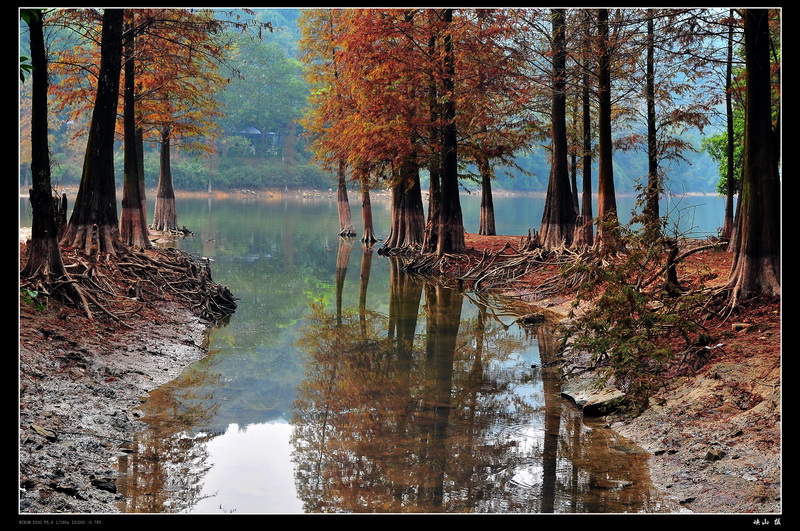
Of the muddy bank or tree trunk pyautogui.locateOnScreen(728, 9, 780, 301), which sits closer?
the muddy bank

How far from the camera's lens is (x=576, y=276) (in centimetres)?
1809

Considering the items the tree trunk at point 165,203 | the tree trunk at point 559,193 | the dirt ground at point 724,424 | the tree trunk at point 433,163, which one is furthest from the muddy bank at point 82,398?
the tree trunk at point 165,203

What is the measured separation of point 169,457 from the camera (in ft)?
25.8

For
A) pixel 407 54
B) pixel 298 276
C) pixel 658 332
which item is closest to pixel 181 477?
pixel 658 332

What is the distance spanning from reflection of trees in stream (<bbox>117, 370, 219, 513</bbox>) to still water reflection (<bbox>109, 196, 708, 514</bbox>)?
0.02 m

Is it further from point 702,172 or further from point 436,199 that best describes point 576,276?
point 702,172

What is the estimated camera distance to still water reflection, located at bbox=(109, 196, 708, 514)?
7012 mm

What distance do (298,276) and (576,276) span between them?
9851 mm

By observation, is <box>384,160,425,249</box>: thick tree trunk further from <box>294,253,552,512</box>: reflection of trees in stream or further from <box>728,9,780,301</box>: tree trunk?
<box>728,9,780,301</box>: tree trunk

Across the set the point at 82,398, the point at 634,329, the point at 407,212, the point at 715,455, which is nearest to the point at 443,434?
the point at 715,455

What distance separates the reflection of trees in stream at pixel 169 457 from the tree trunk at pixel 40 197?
10.1 ft

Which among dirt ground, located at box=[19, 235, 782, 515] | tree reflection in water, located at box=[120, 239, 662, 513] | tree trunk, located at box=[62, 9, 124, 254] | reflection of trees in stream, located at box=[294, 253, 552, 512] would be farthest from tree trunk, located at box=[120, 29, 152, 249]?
dirt ground, located at box=[19, 235, 782, 515]

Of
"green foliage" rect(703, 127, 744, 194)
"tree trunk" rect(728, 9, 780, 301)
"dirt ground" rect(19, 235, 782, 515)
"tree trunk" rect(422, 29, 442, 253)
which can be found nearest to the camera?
"dirt ground" rect(19, 235, 782, 515)

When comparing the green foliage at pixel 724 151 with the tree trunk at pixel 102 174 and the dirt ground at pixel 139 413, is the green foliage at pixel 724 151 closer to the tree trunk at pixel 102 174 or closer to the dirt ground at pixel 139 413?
the dirt ground at pixel 139 413
